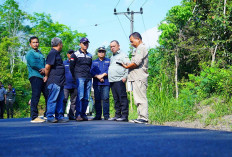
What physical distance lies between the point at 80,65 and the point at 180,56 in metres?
20.7

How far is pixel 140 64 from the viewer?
815 centimetres

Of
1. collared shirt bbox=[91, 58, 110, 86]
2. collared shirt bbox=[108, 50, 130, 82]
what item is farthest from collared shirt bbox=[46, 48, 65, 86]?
collared shirt bbox=[91, 58, 110, 86]

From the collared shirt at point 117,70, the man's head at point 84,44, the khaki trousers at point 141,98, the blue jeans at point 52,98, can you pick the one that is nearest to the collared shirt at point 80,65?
the man's head at point 84,44

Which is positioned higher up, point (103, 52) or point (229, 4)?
point (229, 4)

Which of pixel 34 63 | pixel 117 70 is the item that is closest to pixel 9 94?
pixel 34 63

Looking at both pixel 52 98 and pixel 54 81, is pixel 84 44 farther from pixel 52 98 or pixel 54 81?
pixel 52 98

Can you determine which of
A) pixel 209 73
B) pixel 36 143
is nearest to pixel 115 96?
pixel 209 73

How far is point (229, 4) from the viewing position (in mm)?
20500

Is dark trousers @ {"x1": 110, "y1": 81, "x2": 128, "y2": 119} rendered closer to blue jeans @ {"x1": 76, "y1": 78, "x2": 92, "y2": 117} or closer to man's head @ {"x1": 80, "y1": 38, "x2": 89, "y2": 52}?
blue jeans @ {"x1": 76, "y1": 78, "x2": 92, "y2": 117}

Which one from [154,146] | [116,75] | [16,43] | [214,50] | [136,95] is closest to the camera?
[154,146]

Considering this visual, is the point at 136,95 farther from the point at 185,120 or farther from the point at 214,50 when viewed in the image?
the point at 214,50

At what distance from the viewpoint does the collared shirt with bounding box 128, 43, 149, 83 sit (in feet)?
26.3

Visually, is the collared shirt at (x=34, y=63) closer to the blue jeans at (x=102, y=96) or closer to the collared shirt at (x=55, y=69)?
the collared shirt at (x=55, y=69)

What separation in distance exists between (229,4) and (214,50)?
2773 millimetres
